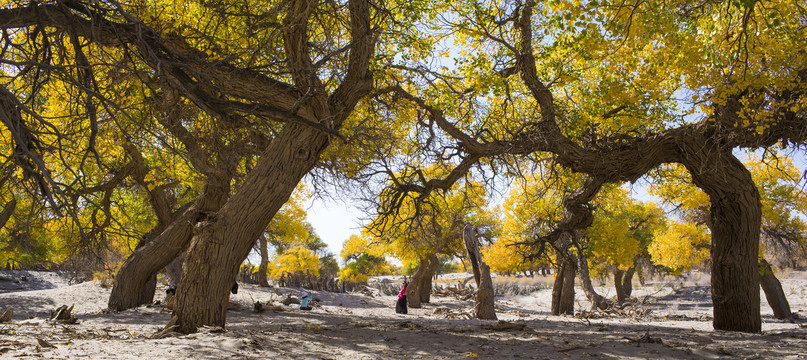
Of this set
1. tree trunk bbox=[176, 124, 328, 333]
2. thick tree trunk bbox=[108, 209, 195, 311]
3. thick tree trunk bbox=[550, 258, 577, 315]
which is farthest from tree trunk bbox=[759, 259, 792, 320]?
thick tree trunk bbox=[108, 209, 195, 311]

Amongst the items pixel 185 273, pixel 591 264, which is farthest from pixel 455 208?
pixel 185 273

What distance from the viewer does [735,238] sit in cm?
762

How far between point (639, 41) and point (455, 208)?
33.3ft

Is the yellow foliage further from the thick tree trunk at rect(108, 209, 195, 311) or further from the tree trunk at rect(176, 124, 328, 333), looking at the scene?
the thick tree trunk at rect(108, 209, 195, 311)

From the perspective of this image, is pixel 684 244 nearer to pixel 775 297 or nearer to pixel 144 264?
pixel 775 297

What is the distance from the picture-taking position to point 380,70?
6930 mm

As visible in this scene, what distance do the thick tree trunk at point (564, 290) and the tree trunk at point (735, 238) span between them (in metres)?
6.45

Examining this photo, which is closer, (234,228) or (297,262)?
(234,228)

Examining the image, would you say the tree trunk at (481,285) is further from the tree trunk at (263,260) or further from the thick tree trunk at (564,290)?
the tree trunk at (263,260)

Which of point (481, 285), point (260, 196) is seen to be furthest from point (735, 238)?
point (260, 196)

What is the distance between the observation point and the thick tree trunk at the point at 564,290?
1448 centimetres

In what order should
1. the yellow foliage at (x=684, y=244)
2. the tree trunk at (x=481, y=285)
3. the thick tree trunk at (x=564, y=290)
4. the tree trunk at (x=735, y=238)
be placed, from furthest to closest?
the yellow foliage at (x=684, y=244)
the thick tree trunk at (x=564, y=290)
the tree trunk at (x=481, y=285)
the tree trunk at (x=735, y=238)

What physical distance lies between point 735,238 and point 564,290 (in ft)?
25.3

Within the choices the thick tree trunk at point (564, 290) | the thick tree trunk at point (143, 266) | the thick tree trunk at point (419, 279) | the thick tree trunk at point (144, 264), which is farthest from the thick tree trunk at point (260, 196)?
the thick tree trunk at point (419, 279)
